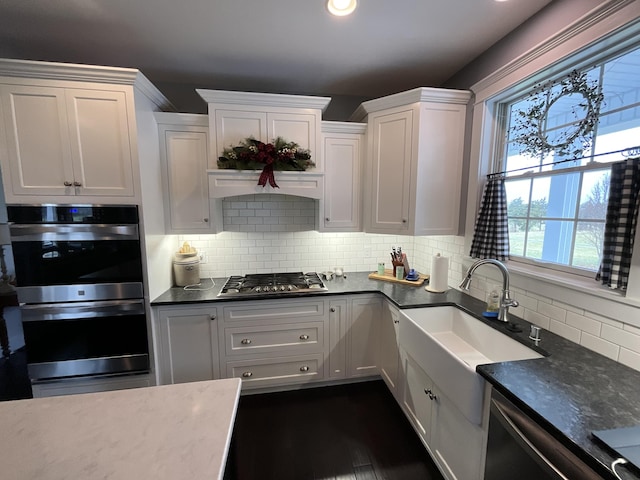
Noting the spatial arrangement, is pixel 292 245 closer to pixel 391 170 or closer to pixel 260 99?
pixel 391 170

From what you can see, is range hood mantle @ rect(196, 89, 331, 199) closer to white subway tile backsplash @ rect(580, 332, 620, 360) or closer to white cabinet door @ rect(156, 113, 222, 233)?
white cabinet door @ rect(156, 113, 222, 233)

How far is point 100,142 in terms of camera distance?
174 centimetres

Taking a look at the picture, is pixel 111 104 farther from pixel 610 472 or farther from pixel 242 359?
pixel 610 472

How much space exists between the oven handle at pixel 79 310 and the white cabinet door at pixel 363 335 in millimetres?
1629

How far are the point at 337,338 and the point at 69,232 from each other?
2064 millimetres

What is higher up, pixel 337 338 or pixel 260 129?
pixel 260 129

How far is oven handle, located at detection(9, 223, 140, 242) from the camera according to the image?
1.69 meters

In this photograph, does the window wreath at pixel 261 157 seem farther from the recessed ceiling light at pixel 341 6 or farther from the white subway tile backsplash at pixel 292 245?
the recessed ceiling light at pixel 341 6

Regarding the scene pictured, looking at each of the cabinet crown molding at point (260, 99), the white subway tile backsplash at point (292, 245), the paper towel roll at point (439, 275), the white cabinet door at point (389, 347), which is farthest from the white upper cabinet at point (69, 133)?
the paper towel roll at point (439, 275)

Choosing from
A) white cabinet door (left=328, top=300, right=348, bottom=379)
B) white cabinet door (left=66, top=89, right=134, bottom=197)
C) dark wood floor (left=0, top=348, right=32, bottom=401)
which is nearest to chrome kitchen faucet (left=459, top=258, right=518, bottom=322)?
white cabinet door (left=328, top=300, right=348, bottom=379)

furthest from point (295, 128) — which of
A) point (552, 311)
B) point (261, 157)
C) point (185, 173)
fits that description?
point (552, 311)

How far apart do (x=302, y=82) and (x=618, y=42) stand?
6.57 ft

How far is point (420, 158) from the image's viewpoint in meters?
2.11

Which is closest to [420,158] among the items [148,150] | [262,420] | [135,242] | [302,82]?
[302,82]
